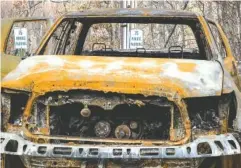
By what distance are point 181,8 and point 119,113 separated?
1428cm

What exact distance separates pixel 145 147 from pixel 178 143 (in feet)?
0.91

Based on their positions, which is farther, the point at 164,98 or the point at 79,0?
the point at 79,0

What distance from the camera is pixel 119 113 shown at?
4.59 m

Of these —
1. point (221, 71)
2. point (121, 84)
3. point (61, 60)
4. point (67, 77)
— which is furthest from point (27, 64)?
point (221, 71)

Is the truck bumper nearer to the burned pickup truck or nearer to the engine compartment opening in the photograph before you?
the burned pickup truck

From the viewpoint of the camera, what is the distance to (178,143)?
4.24 m

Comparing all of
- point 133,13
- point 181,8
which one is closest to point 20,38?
point 133,13

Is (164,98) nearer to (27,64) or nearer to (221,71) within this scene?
(221,71)

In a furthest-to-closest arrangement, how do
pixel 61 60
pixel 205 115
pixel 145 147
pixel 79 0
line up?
pixel 79 0, pixel 61 60, pixel 205 115, pixel 145 147

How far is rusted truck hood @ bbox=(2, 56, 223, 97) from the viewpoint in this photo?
4.29 meters

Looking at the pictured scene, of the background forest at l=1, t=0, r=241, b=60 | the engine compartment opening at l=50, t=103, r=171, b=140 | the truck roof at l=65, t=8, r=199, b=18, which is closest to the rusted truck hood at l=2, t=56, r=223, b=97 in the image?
the engine compartment opening at l=50, t=103, r=171, b=140

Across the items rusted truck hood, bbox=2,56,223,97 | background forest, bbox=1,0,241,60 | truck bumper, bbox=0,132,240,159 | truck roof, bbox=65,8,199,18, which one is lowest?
background forest, bbox=1,0,241,60

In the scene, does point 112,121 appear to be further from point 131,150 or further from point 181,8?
point 181,8

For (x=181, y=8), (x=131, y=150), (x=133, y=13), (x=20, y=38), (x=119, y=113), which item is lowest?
(x=181, y=8)
